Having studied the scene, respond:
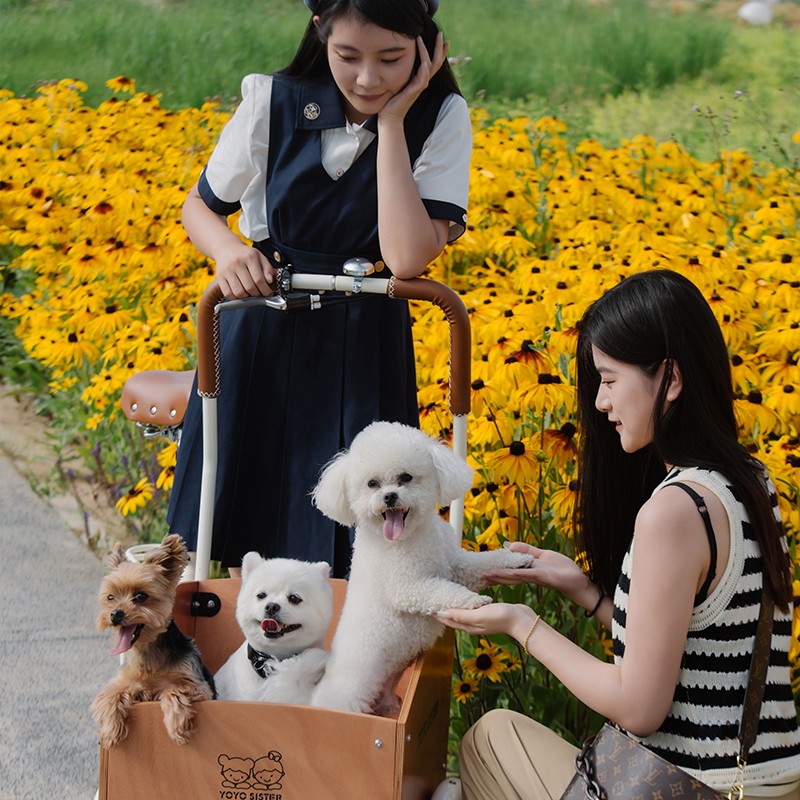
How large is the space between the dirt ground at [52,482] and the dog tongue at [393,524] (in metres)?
2.38

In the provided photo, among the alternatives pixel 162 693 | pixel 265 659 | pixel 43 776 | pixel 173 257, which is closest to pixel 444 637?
pixel 265 659

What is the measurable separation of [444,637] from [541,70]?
6.56 metres

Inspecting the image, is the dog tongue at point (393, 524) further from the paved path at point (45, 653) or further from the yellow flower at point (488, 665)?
the paved path at point (45, 653)

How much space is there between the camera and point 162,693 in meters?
1.64

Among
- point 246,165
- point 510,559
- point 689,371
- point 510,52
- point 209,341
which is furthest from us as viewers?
point 510,52

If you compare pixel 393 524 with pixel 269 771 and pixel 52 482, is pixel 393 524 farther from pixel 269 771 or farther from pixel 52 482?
pixel 52 482

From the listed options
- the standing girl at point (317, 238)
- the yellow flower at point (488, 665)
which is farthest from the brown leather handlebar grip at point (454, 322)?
the yellow flower at point (488, 665)

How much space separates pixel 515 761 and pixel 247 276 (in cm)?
91

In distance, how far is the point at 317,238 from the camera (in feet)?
7.06

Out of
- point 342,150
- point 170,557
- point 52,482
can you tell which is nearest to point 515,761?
point 170,557

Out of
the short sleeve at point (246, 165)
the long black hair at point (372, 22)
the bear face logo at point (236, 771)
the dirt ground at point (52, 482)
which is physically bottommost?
the dirt ground at point (52, 482)

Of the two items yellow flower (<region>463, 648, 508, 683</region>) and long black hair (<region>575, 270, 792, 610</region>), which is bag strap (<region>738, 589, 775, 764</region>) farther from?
yellow flower (<region>463, 648, 508, 683</region>)

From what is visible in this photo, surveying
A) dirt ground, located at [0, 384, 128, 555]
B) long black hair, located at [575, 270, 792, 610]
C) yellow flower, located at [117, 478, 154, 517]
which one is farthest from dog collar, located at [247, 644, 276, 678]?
dirt ground, located at [0, 384, 128, 555]

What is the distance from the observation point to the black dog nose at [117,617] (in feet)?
5.66
